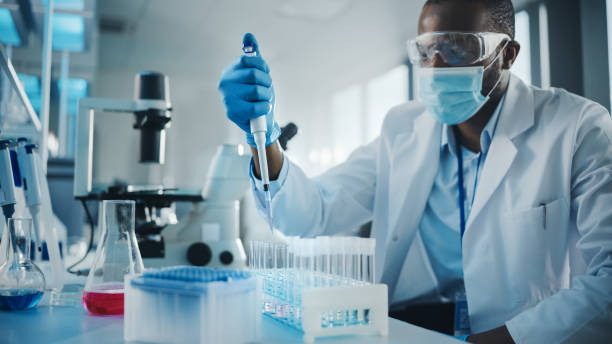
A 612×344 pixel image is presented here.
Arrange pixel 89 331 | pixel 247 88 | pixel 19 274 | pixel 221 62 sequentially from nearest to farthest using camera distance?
pixel 89 331
pixel 19 274
pixel 247 88
pixel 221 62

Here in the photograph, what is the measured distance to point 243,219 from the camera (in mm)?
2023

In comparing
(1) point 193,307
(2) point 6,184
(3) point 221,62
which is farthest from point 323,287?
(3) point 221,62

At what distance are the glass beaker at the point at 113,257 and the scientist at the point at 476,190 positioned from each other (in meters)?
0.32

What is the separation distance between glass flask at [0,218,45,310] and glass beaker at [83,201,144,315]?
97 mm

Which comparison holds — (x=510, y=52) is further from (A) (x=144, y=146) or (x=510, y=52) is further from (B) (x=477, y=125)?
(A) (x=144, y=146)

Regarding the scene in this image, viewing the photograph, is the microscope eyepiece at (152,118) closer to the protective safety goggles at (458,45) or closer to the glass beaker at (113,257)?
the glass beaker at (113,257)

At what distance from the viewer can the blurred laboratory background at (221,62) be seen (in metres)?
2.88

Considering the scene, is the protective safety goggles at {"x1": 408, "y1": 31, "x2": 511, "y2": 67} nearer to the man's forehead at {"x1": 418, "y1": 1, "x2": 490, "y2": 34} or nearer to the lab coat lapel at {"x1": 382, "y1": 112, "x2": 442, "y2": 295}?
the man's forehead at {"x1": 418, "y1": 1, "x2": 490, "y2": 34}

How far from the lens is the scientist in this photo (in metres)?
0.98

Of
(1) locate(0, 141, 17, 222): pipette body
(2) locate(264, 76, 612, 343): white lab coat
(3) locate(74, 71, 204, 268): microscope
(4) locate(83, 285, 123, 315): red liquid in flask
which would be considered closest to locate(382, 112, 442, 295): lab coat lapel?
(2) locate(264, 76, 612, 343): white lab coat

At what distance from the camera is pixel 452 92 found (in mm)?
1382

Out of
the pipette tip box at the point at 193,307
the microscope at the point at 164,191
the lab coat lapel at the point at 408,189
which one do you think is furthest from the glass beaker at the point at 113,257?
the lab coat lapel at the point at 408,189

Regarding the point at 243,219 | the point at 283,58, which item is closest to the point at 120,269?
the point at 243,219

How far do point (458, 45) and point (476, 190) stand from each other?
1.42 feet
